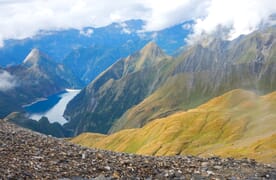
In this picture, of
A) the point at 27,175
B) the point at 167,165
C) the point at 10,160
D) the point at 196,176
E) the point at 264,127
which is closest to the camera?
the point at 27,175

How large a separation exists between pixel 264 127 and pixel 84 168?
185m

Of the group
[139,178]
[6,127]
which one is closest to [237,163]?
[139,178]

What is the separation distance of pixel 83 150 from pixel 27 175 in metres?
7.44

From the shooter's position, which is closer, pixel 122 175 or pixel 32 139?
pixel 122 175

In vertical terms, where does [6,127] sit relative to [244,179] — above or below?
above

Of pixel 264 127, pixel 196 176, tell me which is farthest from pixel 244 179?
pixel 264 127

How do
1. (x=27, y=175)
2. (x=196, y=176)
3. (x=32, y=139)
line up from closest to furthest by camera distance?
(x=27, y=175) < (x=196, y=176) < (x=32, y=139)

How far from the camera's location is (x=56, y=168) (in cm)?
2200

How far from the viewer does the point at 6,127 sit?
31156 millimetres

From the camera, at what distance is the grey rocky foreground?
70.4ft

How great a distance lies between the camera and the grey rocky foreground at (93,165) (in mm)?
21469

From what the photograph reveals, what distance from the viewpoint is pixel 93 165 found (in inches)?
931

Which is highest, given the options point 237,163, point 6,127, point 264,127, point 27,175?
point 264,127

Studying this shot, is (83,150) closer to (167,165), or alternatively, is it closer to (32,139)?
(32,139)
